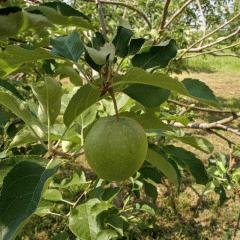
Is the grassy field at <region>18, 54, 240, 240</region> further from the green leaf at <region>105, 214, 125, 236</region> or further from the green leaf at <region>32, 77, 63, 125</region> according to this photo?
the green leaf at <region>32, 77, 63, 125</region>

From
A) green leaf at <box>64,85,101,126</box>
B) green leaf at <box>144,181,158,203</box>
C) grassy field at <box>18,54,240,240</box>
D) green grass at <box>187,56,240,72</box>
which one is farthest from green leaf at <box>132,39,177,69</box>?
green grass at <box>187,56,240,72</box>

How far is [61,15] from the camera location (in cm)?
84

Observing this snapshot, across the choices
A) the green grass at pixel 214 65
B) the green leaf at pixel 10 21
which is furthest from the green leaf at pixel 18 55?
the green grass at pixel 214 65

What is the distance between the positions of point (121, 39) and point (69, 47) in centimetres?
15

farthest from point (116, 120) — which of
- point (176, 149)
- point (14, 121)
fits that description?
point (14, 121)

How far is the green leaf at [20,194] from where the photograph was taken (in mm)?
788

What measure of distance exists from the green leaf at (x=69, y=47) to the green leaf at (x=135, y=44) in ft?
0.39

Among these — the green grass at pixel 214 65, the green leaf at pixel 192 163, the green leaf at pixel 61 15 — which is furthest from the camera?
the green grass at pixel 214 65

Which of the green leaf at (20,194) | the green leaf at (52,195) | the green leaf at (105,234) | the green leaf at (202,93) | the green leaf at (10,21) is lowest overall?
the green leaf at (105,234)

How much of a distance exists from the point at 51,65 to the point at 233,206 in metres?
3.12

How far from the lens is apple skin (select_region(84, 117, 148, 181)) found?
2.81 feet

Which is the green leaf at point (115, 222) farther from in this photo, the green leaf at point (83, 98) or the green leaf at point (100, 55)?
the green leaf at point (100, 55)

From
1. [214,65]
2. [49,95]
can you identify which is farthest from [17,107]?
[214,65]

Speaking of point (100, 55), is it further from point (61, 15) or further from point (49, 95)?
point (49, 95)
